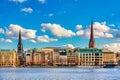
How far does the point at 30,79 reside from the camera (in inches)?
2968

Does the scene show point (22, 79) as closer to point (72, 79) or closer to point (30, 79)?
point (30, 79)

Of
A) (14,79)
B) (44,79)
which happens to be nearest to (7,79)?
(14,79)

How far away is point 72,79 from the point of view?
7650 centimetres

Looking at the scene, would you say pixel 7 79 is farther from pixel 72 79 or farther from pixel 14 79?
pixel 72 79

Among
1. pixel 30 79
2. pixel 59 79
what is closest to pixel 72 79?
pixel 59 79

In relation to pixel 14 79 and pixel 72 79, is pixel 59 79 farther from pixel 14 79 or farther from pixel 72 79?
pixel 14 79

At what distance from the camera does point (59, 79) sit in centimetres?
7581

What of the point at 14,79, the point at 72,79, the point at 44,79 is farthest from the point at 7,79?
the point at 72,79

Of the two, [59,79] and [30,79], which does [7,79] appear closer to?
[30,79]

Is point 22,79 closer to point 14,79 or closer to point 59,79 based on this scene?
point 14,79

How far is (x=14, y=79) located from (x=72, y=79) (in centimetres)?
963

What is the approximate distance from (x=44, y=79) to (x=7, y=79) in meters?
6.08

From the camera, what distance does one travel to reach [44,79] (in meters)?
75.8

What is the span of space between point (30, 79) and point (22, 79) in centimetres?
131
